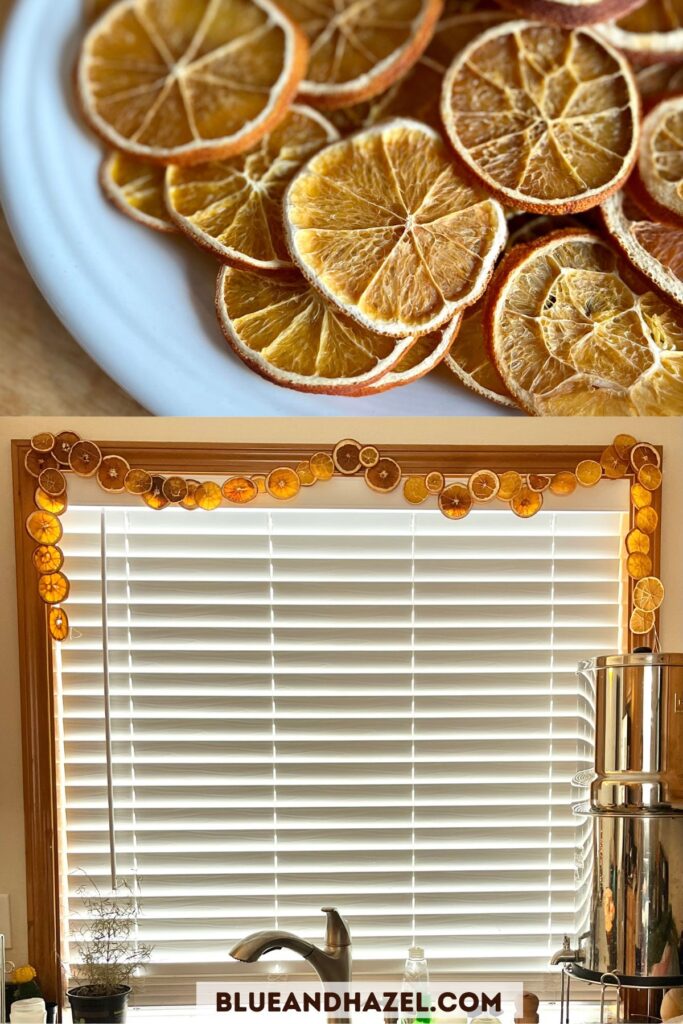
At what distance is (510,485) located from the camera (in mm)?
1865

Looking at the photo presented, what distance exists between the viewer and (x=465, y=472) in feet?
6.11

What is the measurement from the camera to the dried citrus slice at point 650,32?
1.59 m

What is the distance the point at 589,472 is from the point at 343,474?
1.53 ft

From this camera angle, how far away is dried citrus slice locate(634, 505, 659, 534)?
1886mm

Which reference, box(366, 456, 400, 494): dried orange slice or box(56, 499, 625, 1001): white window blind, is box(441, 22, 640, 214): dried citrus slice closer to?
box(366, 456, 400, 494): dried orange slice

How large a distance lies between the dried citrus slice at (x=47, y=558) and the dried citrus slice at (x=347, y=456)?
0.55 meters

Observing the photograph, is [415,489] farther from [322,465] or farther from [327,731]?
[327,731]

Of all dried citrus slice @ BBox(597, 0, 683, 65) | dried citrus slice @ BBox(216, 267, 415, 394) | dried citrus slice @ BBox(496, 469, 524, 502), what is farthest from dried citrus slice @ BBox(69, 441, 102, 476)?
dried citrus slice @ BBox(597, 0, 683, 65)

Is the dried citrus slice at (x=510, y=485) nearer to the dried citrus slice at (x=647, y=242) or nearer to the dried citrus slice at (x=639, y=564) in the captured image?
the dried citrus slice at (x=639, y=564)

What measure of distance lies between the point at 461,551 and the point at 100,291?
2.70 feet

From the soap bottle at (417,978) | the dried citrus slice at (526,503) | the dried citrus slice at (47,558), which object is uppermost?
the dried citrus slice at (526,503)

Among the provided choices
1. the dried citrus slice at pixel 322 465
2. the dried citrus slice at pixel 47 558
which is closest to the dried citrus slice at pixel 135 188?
the dried citrus slice at pixel 322 465

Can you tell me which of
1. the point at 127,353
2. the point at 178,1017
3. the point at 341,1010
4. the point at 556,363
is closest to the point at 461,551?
the point at 556,363

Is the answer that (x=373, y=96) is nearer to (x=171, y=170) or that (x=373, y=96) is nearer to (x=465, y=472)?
(x=171, y=170)
